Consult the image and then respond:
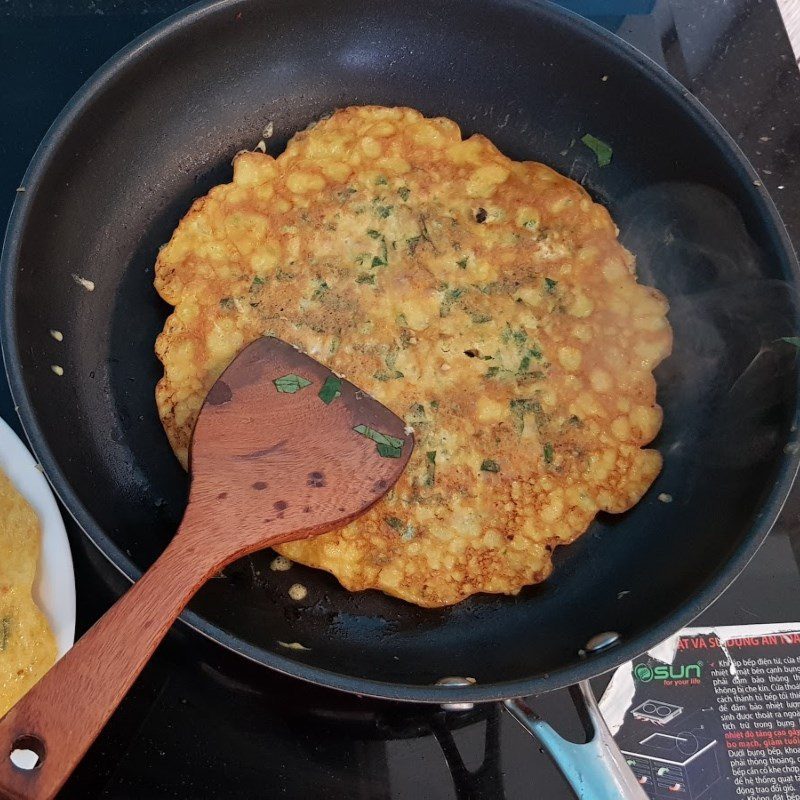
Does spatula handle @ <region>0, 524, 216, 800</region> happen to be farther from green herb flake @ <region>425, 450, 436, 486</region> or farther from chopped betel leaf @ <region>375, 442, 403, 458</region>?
green herb flake @ <region>425, 450, 436, 486</region>

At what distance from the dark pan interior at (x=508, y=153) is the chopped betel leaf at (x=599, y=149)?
2 centimetres

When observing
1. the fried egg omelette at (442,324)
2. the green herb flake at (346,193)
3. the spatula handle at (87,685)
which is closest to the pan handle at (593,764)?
the fried egg omelette at (442,324)

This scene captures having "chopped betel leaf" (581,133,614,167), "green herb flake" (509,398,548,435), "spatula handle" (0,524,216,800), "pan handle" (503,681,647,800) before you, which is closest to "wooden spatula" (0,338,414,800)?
"spatula handle" (0,524,216,800)

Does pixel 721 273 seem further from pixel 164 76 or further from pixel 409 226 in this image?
pixel 164 76

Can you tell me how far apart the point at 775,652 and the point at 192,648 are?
51.4 inches

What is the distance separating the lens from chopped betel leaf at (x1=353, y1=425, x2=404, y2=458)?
55.3 inches

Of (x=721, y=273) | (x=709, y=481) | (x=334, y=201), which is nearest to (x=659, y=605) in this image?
(x=709, y=481)

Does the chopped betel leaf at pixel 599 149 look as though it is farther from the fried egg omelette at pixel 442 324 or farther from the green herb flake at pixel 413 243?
the green herb flake at pixel 413 243

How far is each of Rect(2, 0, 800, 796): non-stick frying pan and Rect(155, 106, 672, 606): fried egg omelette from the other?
0.33 ft

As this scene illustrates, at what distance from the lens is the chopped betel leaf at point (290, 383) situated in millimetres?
1411

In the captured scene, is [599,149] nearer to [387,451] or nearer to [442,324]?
[442,324]

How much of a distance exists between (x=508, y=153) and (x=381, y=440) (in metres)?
0.90

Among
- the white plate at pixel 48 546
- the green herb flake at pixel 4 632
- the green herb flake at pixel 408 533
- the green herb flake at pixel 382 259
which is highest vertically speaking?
the green herb flake at pixel 382 259

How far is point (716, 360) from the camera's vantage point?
5.33ft
